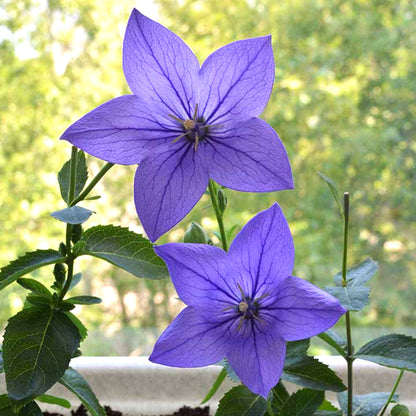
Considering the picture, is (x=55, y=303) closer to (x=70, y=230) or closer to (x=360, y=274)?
(x=70, y=230)

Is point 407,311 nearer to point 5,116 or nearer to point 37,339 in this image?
point 5,116

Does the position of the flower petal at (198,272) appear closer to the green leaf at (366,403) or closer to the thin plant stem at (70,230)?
the thin plant stem at (70,230)

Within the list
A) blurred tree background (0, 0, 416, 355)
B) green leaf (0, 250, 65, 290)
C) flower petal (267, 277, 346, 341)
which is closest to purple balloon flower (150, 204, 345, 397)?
flower petal (267, 277, 346, 341)

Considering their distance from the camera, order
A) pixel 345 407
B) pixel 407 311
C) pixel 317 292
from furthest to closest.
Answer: pixel 407 311, pixel 345 407, pixel 317 292

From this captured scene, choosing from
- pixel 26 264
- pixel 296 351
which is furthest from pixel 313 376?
pixel 26 264

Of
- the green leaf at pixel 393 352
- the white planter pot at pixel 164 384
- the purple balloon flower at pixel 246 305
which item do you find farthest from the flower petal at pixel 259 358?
the white planter pot at pixel 164 384

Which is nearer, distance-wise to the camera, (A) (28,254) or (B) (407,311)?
(A) (28,254)

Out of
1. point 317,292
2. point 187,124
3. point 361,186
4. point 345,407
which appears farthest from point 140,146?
point 361,186
